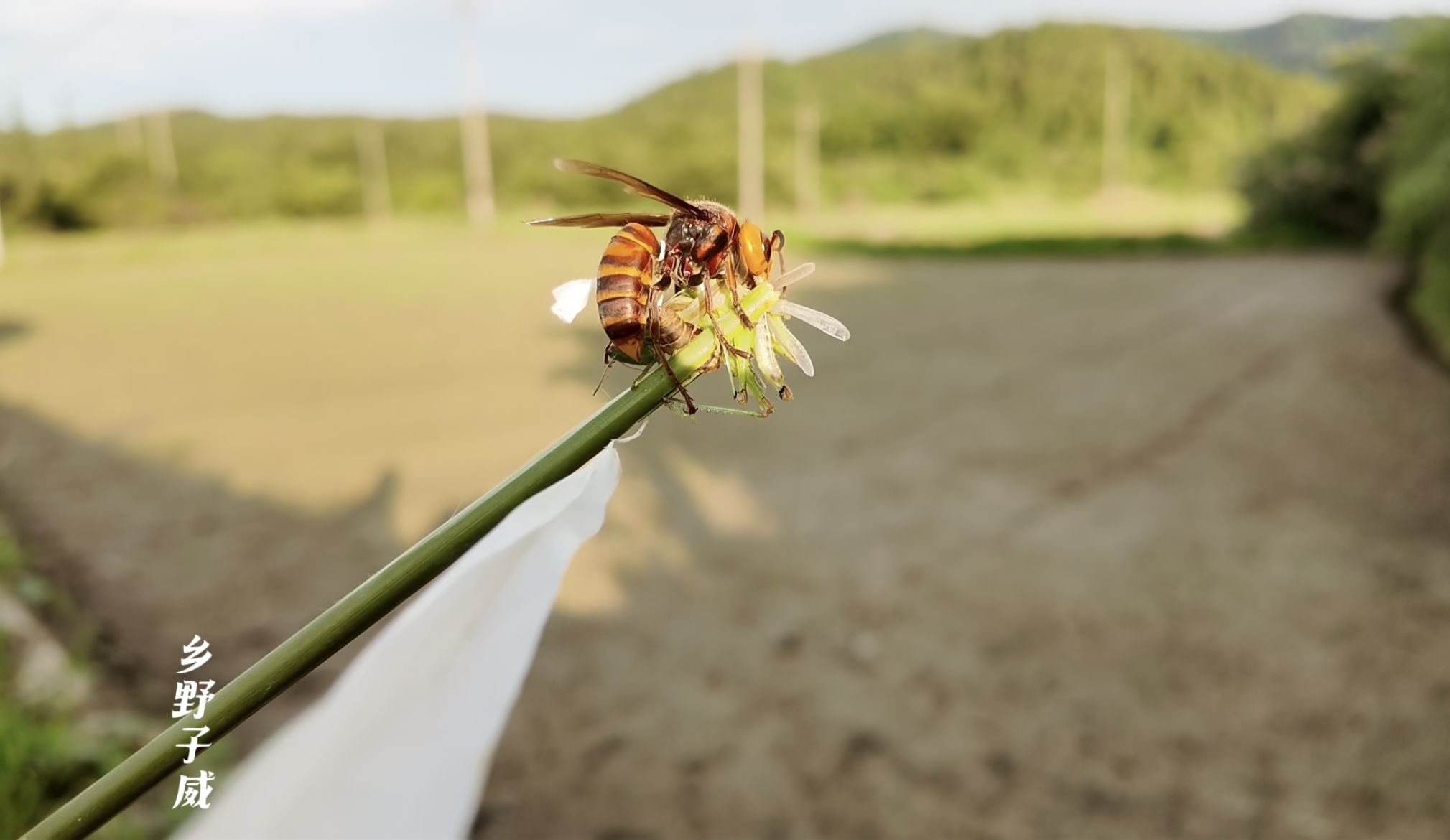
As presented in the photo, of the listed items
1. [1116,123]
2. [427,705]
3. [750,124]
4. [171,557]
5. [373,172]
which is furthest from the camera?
[373,172]

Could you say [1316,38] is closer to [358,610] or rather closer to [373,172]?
[358,610]

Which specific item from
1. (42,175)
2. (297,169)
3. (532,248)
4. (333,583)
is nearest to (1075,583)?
(333,583)

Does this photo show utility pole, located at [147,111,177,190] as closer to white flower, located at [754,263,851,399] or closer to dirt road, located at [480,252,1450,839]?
dirt road, located at [480,252,1450,839]

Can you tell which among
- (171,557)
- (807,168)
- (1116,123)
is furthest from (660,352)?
(1116,123)

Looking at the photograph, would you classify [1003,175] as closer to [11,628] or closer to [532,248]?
[532,248]

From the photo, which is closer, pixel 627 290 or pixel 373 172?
pixel 627 290

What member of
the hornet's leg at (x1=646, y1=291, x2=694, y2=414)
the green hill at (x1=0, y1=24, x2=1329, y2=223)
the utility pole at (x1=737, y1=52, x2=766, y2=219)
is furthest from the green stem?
the green hill at (x1=0, y1=24, x2=1329, y2=223)
